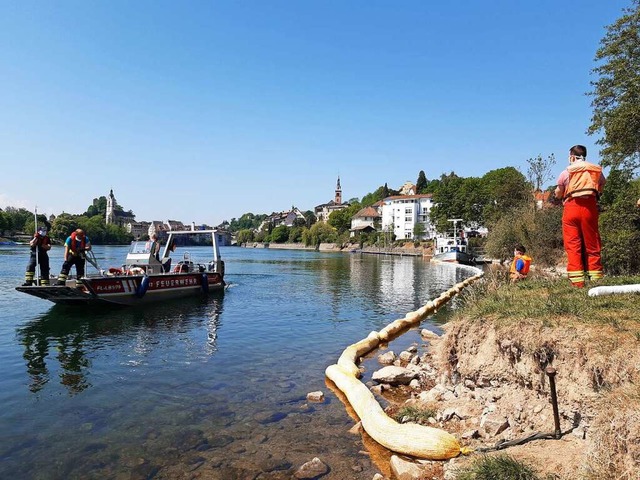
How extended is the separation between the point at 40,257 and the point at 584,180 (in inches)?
812

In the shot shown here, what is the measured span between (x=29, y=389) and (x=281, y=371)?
239 inches

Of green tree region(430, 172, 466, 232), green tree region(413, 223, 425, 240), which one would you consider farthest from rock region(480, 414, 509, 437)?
green tree region(413, 223, 425, 240)

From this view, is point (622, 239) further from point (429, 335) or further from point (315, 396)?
point (315, 396)

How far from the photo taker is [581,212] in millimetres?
8195

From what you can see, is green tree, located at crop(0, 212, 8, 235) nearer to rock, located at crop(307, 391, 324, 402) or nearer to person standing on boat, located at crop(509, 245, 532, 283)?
rock, located at crop(307, 391, 324, 402)

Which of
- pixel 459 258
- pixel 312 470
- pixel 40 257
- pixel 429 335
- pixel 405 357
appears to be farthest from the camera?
pixel 459 258

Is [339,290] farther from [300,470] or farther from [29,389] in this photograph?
[300,470]

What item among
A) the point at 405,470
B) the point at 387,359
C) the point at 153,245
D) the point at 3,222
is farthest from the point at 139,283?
the point at 3,222

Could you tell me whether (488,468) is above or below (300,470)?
above

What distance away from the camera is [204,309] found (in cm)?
2338

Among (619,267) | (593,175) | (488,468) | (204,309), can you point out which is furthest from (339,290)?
(488,468)

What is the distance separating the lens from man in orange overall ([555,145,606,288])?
8.08 m

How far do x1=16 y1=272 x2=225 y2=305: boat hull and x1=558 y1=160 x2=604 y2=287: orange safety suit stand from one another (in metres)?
19.3

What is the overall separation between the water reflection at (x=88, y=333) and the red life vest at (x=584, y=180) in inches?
432
